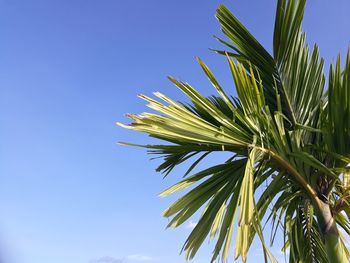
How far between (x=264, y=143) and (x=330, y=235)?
0.82 meters

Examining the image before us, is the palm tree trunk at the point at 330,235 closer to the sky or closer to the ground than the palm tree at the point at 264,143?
closer to the ground

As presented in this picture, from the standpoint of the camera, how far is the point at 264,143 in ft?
9.02

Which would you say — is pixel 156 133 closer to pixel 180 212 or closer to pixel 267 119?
pixel 180 212

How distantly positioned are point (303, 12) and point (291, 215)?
1.71 m

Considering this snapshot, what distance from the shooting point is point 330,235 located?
2.75m

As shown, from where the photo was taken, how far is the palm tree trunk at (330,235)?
2.67 meters

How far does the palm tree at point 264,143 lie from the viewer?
2.60 m

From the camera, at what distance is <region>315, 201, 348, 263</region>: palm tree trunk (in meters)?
2.67

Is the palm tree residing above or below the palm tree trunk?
above

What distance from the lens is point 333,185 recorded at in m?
2.88

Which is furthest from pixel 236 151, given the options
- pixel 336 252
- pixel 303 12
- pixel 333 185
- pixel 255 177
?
pixel 303 12

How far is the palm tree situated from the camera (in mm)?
2598

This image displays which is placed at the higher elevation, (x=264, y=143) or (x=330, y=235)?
(x=264, y=143)

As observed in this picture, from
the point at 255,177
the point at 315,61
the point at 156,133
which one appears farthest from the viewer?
the point at 315,61
